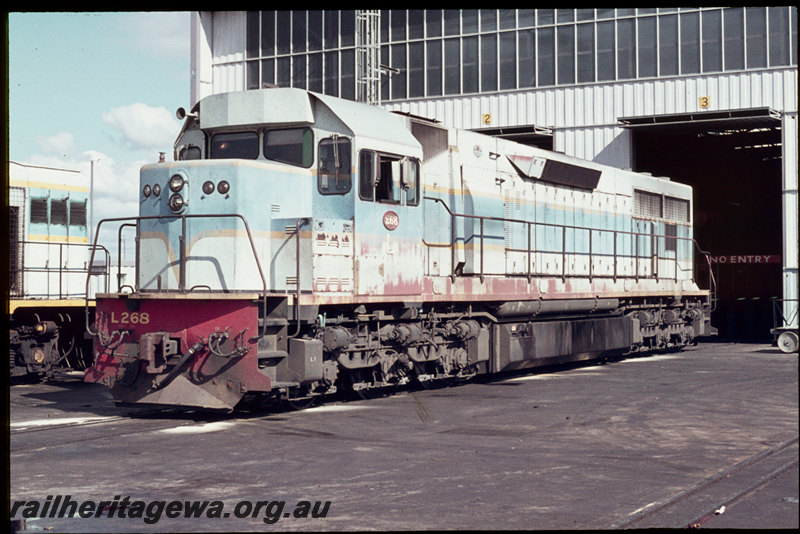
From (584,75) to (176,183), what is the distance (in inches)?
710

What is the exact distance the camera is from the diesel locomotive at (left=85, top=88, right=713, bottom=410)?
11.3m

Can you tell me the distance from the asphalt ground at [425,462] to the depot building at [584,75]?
1013cm

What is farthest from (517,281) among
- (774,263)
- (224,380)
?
(774,263)

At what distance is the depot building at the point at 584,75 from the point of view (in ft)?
82.5

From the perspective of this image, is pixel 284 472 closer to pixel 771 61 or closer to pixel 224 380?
pixel 224 380

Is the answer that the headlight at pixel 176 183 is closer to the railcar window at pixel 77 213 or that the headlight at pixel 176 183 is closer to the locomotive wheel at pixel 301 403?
the locomotive wheel at pixel 301 403

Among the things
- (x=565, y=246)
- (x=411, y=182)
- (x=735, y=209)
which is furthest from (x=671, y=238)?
(x=735, y=209)

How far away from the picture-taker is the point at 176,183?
38.7ft

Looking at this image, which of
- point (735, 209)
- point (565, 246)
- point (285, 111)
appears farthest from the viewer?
point (735, 209)

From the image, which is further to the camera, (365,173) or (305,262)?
(365,173)

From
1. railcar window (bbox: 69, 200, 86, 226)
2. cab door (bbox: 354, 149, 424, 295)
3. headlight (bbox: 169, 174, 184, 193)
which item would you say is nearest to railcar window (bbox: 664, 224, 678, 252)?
cab door (bbox: 354, 149, 424, 295)

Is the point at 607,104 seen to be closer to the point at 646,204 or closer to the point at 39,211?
the point at 646,204

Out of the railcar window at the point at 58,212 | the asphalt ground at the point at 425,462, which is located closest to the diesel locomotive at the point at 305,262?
the asphalt ground at the point at 425,462

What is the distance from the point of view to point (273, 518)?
6555 mm
